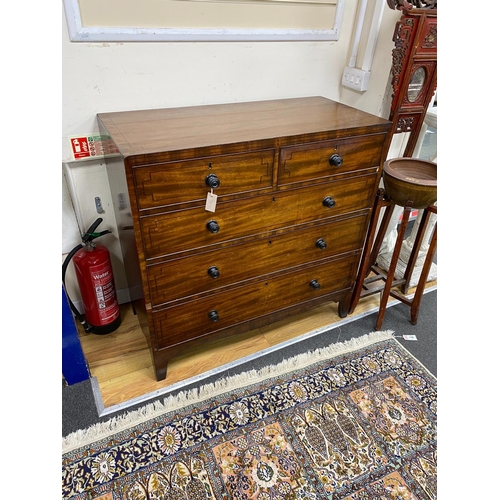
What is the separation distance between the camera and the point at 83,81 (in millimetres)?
1429

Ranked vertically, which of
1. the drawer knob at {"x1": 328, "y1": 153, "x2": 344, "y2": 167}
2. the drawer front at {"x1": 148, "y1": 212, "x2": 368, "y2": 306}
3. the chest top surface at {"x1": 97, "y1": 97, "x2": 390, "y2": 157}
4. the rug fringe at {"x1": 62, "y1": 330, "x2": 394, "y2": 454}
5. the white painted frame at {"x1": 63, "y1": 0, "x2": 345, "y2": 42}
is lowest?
the rug fringe at {"x1": 62, "y1": 330, "x2": 394, "y2": 454}

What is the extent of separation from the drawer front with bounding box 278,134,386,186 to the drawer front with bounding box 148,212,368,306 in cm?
24

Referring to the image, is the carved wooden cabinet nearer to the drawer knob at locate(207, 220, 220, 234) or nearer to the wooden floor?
the drawer knob at locate(207, 220, 220, 234)

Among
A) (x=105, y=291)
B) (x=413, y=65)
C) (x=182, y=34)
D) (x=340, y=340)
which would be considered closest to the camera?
(x=182, y=34)

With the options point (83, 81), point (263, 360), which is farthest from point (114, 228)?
point (263, 360)

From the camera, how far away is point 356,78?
5.85 ft

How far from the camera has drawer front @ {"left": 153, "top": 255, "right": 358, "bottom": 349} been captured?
1520mm

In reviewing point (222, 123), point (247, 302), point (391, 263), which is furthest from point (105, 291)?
point (391, 263)

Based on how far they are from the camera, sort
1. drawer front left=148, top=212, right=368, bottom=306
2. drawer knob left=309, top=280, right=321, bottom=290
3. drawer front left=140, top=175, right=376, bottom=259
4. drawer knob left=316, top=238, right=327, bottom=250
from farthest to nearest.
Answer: drawer knob left=309, top=280, right=321, bottom=290, drawer knob left=316, top=238, right=327, bottom=250, drawer front left=148, top=212, right=368, bottom=306, drawer front left=140, top=175, right=376, bottom=259

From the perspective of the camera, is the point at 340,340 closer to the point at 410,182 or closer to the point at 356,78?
the point at 410,182

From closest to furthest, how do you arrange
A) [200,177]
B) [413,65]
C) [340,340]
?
[200,177], [413,65], [340,340]

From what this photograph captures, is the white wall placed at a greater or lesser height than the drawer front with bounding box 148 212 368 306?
greater

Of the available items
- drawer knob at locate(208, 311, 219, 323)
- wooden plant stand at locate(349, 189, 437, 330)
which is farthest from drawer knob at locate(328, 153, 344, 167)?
drawer knob at locate(208, 311, 219, 323)

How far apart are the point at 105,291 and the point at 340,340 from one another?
114 centimetres
